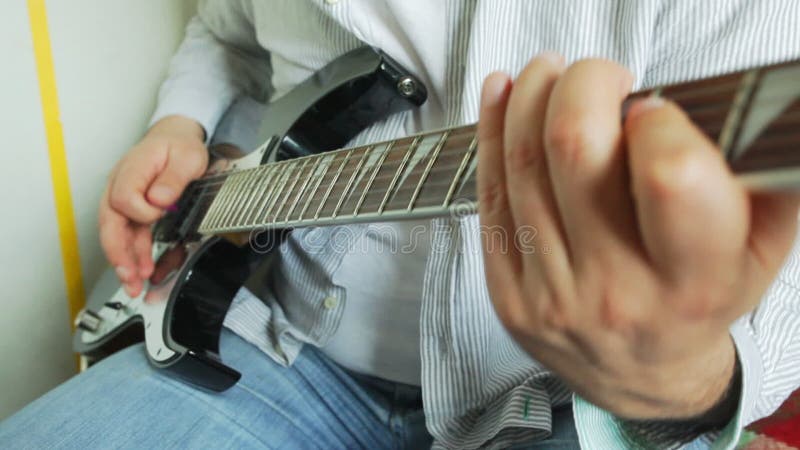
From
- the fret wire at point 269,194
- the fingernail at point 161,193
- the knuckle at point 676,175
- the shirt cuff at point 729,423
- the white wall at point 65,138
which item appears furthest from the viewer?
the white wall at point 65,138

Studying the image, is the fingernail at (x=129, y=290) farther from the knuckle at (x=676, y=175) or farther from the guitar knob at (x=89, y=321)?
the knuckle at (x=676, y=175)

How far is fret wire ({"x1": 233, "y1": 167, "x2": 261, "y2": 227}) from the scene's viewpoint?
58 centimetres

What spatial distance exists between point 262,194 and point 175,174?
0.74ft

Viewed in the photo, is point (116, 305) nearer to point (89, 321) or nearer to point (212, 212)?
point (89, 321)

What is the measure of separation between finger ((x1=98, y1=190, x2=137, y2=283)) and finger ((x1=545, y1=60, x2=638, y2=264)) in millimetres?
653

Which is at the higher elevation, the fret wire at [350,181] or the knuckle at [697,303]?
the knuckle at [697,303]

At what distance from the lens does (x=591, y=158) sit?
23 cm

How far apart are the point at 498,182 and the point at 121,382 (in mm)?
523

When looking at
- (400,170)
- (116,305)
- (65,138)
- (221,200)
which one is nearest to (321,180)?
(400,170)

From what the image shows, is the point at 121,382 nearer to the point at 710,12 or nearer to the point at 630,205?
the point at 630,205

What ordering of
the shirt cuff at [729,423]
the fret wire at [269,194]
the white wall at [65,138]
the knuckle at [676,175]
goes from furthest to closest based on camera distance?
1. the white wall at [65,138]
2. the fret wire at [269,194]
3. the shirt cuff at [729,423]
4. the knuckle at [676,175]

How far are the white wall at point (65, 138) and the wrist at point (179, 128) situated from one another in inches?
6.8

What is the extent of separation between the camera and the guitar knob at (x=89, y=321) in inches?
30.3

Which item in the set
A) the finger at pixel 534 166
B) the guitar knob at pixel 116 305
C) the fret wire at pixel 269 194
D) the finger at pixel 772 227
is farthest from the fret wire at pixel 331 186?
the guitar knob at pixel 116 305
